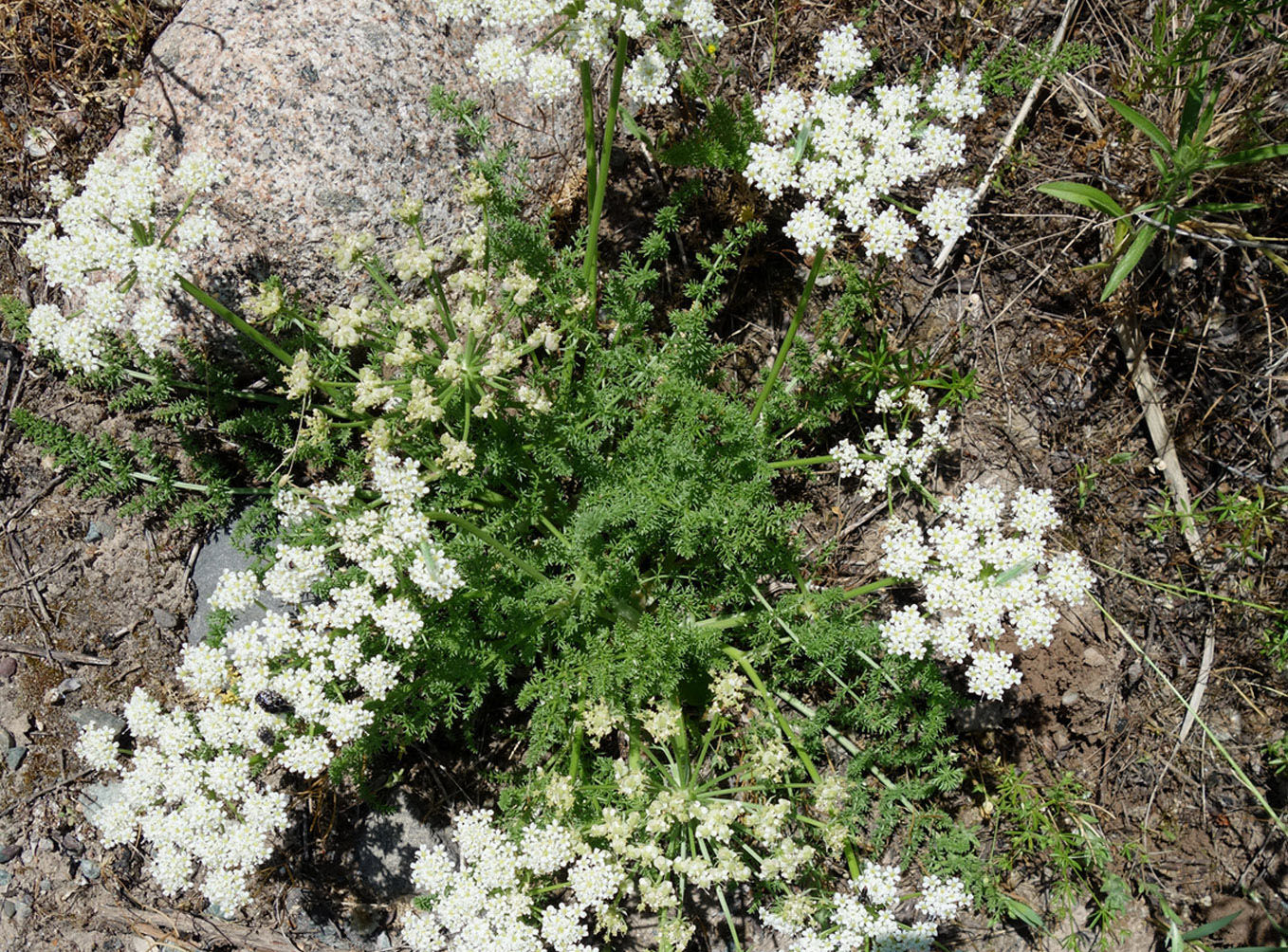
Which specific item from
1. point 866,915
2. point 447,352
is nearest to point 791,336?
point 447,352

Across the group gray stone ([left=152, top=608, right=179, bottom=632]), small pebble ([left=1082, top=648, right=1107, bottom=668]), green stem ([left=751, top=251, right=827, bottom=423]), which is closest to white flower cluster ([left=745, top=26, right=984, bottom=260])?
green stem ([left=751, top=251, right=827, bottom=423])

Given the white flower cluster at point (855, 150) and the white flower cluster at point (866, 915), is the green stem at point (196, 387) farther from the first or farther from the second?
the white flower cluster at point (866, 915)

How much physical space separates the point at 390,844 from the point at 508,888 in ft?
6.08

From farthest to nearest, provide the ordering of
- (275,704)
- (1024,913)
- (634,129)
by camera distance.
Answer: (275,704)
(634,129)
(1024,913)

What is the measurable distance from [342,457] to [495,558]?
1.84m

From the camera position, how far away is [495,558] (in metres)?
5.39

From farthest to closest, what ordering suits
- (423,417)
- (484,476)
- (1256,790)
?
1. (1256,790)
2. (484,476)
3. (423,417)

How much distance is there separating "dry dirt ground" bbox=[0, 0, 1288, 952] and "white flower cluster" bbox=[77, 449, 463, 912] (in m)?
1.80

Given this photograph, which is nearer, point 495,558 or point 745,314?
point 495,558

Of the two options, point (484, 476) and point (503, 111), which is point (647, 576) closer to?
point (484, 476)

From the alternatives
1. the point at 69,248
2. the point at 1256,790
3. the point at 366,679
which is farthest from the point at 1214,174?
→ the point at 69,248

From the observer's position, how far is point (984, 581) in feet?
16.4

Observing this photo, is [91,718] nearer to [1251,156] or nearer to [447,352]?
[447,352]

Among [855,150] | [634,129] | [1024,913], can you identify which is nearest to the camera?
[855,150]
